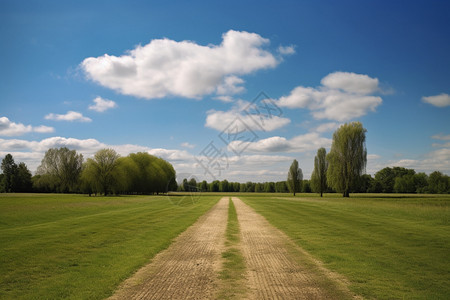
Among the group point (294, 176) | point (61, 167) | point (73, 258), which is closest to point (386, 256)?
point (73, 258)

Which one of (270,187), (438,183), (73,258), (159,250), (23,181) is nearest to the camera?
(73,258)

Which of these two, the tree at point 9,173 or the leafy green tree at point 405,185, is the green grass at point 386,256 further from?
the leafy green tree at point 405,185

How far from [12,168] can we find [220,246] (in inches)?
4955

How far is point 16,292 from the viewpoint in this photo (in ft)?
21.7

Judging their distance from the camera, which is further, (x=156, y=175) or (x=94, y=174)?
(x=156, y=175)

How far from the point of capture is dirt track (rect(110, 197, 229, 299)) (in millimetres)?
6230

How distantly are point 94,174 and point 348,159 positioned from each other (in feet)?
200

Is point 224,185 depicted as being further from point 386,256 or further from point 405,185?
point 386,256

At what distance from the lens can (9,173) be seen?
107688 mm

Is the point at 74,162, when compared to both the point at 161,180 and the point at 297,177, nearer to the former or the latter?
the point at 161,180

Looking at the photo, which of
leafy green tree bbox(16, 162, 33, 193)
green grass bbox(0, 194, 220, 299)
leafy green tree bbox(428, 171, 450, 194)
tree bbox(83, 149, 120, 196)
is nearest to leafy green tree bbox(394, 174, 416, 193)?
leafy green tree bbox(428, 171, 450, 194)

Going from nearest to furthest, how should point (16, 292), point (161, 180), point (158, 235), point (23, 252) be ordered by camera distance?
point (16, 292) < point (23, 252) < point (158, 235) < point (161, 180)

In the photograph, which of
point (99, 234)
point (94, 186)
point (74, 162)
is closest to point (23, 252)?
point (99, 234)

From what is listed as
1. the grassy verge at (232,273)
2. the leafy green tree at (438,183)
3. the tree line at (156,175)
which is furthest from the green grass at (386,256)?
the leafy green tree at (438,183)
